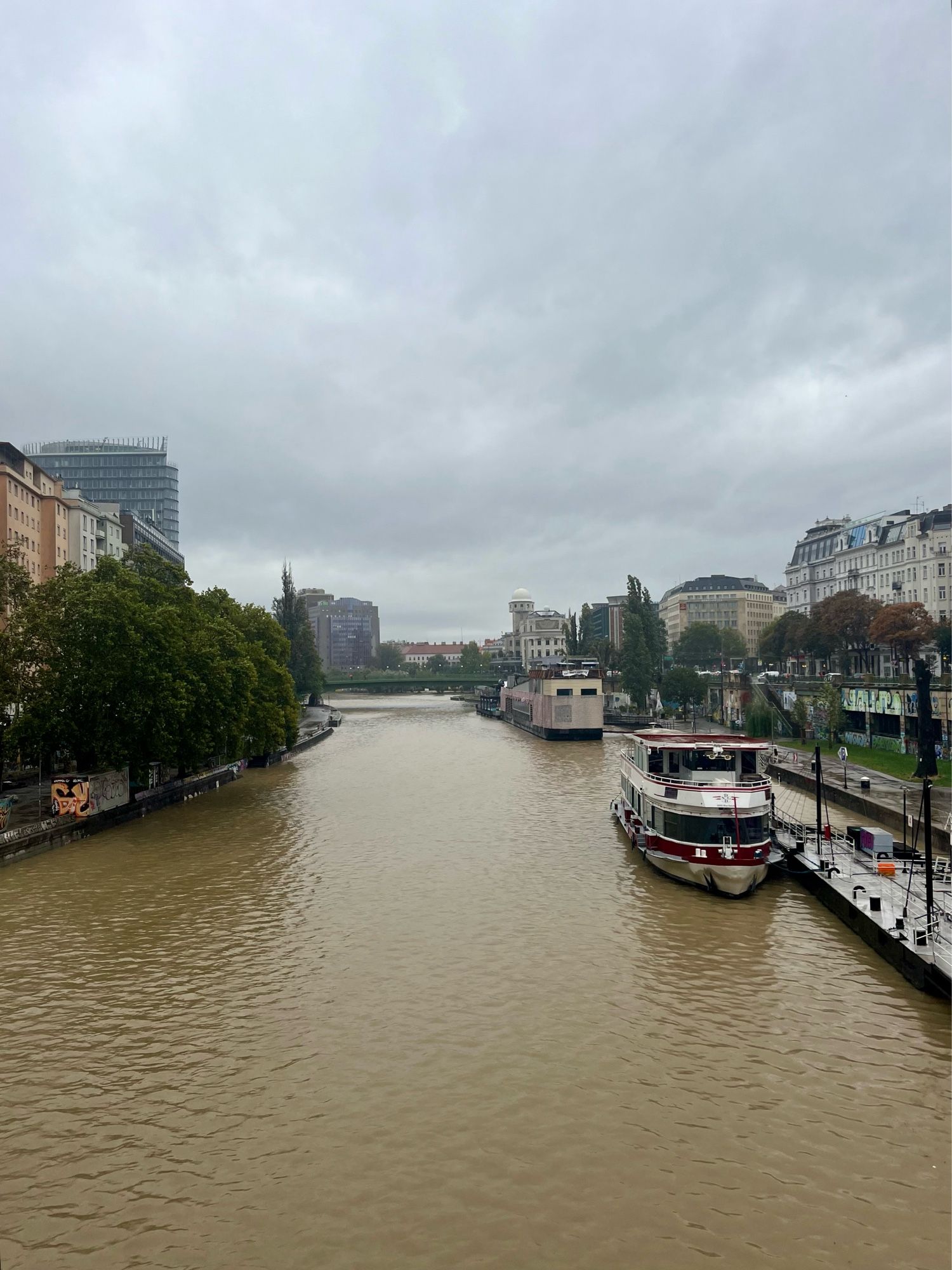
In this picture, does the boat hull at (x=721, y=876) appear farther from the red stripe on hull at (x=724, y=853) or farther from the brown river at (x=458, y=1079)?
the brown river at (x=458, y=1079)

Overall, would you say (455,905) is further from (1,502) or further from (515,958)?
(1,502)

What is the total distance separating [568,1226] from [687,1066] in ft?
19.2

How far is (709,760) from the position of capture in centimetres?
3562

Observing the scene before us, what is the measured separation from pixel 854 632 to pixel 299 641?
269 ft

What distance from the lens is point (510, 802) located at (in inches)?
2078

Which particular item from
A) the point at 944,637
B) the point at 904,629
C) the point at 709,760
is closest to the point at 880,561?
the point at 944,637

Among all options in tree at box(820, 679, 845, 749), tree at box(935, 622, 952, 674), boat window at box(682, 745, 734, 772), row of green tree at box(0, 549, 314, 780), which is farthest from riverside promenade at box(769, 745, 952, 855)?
row of green tree at box(0, 549, 314, 780)

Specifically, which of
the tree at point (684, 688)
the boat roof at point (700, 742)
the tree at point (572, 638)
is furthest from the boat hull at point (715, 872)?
the tree at point (572, 638)

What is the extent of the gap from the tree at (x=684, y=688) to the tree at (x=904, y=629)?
2634 centimetres

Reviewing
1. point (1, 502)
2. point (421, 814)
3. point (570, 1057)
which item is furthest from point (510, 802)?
point (1, 502)

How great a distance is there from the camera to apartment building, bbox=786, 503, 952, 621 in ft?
353

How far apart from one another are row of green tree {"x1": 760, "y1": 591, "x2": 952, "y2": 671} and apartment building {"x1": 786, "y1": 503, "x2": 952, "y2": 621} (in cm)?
589

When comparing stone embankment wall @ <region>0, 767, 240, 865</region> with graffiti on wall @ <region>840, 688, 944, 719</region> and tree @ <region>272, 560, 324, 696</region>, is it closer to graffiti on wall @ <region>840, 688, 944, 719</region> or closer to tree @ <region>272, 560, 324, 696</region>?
graffiti on wall @ <region>840, 688, 944, 719</region>

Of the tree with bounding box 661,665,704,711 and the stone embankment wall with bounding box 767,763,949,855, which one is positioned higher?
the tree with bounding box 661,665,704,711
